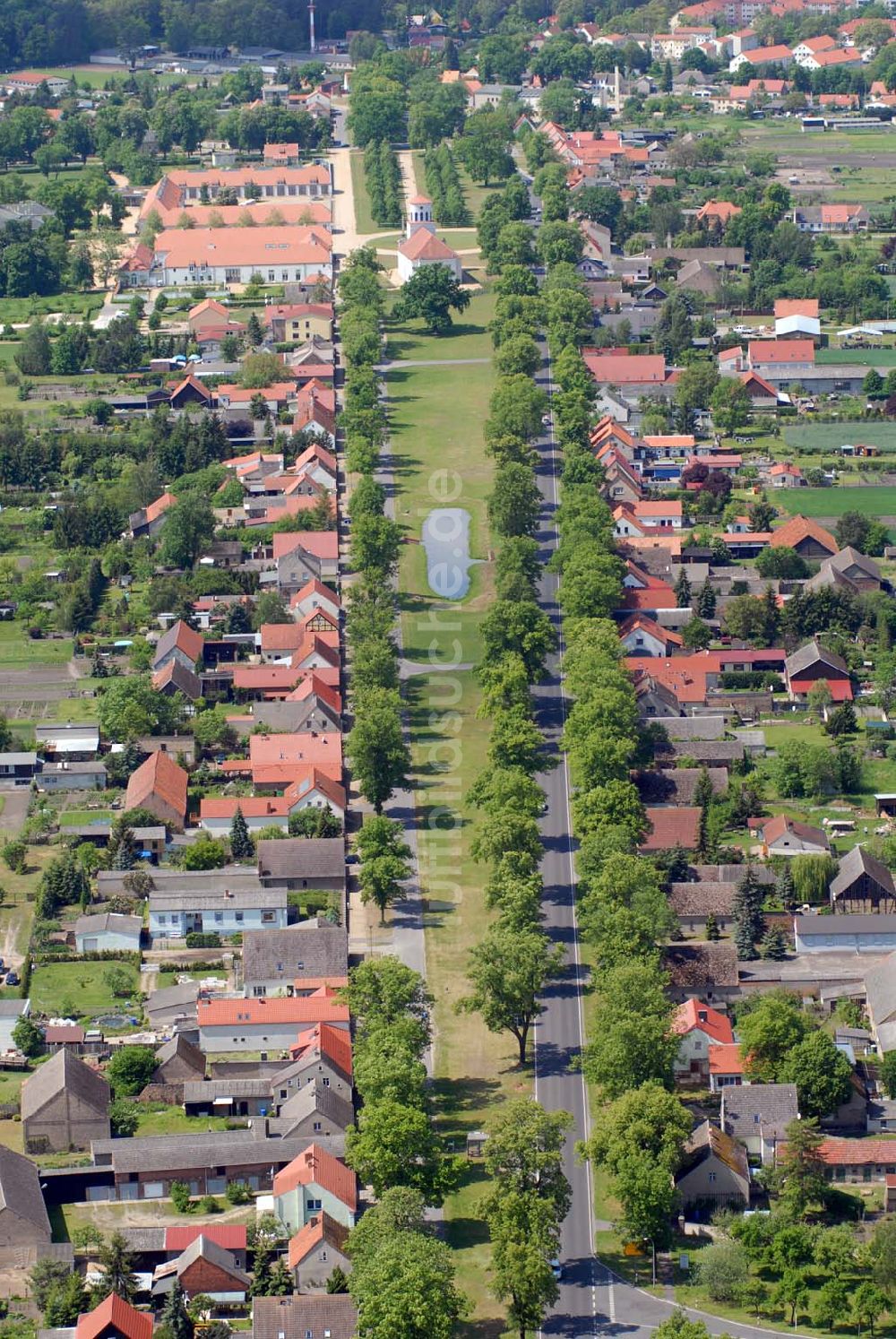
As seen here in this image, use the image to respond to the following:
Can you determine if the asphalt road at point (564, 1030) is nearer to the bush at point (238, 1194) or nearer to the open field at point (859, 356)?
the bush at point (238, 1194)

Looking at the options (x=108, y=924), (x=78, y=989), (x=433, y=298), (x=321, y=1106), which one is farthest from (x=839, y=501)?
(x=321, y=1106)

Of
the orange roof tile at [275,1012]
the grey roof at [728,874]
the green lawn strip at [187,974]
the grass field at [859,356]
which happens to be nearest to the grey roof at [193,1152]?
the orange roof tile at [275,1012]

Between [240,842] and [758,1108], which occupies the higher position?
[240,842]

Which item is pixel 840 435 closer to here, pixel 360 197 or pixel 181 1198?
pixel 360 197

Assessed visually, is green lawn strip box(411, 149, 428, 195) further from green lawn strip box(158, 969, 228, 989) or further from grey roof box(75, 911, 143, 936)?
green lawn strip box(158, 969, 228, 989)

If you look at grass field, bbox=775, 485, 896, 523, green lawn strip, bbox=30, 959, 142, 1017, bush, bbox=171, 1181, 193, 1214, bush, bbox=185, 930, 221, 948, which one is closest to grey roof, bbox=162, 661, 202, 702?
bush, bbox=185, 930, 221, 948

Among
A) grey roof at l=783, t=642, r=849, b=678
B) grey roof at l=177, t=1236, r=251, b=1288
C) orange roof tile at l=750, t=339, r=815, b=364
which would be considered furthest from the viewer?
orange roof tile at l=750, t=339, r=815, b=364

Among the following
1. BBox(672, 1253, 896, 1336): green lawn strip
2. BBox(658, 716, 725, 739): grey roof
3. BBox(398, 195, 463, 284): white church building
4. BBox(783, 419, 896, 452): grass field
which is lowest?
BBox(672, 1253, 896, 1336): green lawn strip

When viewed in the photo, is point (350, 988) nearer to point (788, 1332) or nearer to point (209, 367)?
point (788, 1332)
